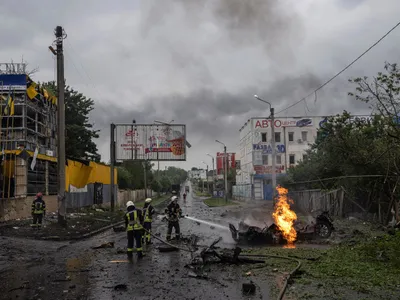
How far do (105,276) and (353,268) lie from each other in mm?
5609

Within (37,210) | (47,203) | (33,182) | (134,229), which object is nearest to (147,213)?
(134,229)

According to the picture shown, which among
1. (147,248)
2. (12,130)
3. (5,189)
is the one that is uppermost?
(12,130)

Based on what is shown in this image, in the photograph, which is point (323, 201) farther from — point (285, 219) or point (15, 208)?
point (15, 208)

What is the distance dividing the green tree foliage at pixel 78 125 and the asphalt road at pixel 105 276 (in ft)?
93.2

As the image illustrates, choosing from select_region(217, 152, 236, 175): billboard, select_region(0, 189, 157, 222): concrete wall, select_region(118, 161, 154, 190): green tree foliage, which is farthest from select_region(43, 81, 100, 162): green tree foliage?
select_region(217, 152, 236, 175): billboard

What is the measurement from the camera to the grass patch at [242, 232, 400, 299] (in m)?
7.58

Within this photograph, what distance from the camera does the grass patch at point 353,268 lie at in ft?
24.9

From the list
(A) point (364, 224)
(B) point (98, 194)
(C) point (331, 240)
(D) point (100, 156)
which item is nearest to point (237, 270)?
(C) point (331, 240)

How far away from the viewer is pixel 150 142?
3716cm

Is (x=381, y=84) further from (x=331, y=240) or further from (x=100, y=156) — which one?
(x=100, y=156)

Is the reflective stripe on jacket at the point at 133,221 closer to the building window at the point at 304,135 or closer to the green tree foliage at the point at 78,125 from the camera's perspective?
the green tree foliage at the point at 78,125

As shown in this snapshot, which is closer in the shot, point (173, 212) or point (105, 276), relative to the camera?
point (105, 276)

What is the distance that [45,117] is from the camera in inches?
1099

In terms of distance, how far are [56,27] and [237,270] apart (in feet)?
49.6
